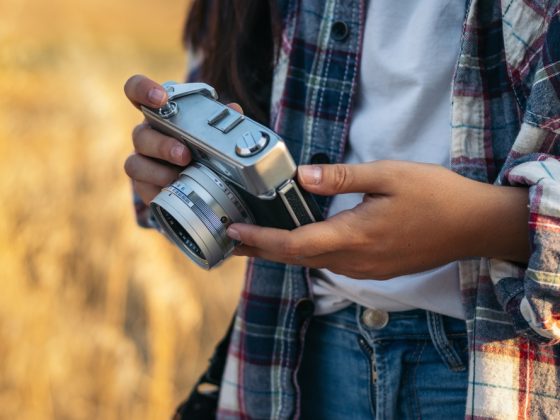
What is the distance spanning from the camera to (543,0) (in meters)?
0.76

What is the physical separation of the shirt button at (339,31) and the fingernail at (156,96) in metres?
0.24

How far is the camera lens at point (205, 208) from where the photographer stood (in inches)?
31.3

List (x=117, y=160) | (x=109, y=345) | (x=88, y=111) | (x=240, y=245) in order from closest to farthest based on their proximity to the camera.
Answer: (x=240, y=245) → (x=109, y=345) → (x=117, y=160) → (x=88, y=111)

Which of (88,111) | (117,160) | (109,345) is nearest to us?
(109,345)

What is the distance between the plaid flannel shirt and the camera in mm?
146

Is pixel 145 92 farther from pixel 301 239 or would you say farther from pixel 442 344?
pixel 442 344

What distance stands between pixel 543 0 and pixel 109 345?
50.7 inches

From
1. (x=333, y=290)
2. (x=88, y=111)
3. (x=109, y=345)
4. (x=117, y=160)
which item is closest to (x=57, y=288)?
(x=109, y=345)

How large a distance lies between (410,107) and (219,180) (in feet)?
0.75

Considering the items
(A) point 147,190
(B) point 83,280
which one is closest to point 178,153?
(A) point 147,190

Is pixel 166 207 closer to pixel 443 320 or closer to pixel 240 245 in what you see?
pixel 240 245

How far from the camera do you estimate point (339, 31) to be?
94 cm

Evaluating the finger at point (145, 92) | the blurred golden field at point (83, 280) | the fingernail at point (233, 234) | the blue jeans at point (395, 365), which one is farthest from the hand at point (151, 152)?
the blurred golden field at point (83, 280)

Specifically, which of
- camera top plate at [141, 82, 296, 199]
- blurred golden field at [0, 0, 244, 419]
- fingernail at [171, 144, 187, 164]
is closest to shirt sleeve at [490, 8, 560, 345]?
camera top plate at [141, 82, 296, 199]
